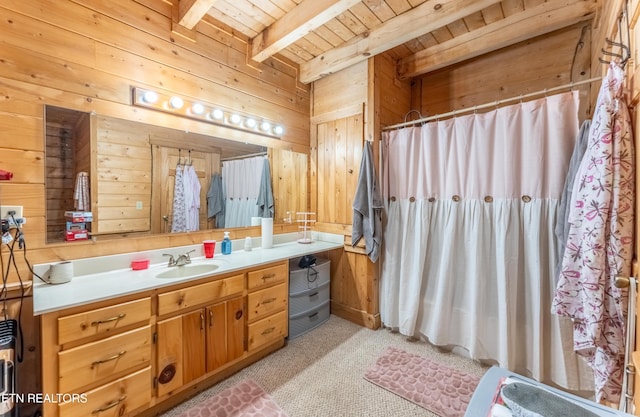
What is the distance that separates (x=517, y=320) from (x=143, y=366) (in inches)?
96.3

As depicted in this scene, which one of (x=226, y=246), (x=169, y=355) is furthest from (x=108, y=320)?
(x=226, y=246)

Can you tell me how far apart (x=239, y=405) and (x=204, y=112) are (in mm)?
2143

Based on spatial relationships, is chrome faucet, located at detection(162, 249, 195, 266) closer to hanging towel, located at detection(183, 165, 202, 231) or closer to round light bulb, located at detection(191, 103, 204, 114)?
hanging towel, located at detection(183, 165, 202, 231)

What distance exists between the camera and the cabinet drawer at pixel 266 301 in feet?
6.72

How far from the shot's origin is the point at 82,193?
5.66 feet

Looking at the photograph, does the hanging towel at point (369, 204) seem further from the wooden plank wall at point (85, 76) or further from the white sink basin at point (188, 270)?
the white sink basin at point (188, 270)

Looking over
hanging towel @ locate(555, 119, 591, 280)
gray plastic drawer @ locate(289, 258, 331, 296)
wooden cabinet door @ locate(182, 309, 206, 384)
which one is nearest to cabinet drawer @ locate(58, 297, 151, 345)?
wooden cabinet door @ locate(182, 309, 206, 384)

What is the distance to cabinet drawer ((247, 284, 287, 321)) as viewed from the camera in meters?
2.05

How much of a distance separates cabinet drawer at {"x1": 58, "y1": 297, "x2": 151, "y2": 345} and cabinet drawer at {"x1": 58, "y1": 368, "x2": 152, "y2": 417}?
0.95ft

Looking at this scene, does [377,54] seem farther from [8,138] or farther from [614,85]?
[8,138]

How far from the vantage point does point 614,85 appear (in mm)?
1160

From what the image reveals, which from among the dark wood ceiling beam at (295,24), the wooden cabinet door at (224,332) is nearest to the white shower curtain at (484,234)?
the dark wood ceiling beam at (295,24)

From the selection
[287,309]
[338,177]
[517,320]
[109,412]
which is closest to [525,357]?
[517,320]

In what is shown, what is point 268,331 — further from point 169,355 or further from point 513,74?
point 513,74
